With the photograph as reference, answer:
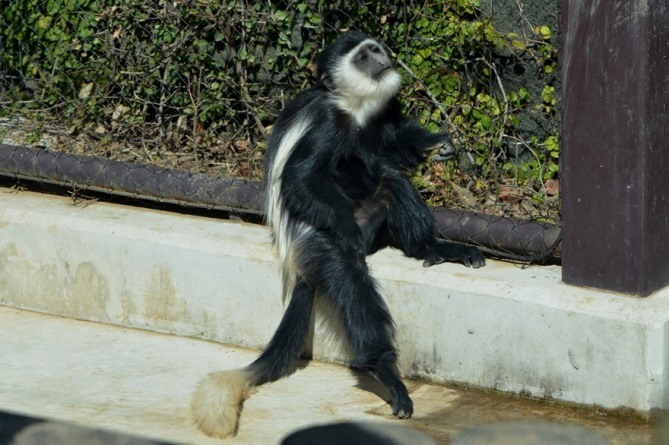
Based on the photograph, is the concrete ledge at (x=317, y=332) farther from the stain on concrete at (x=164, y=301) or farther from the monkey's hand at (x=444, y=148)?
the monkey's hand at (x=444, y=148)

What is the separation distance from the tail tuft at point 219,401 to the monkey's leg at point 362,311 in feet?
1.45

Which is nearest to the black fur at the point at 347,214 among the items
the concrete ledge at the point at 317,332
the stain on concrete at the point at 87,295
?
the concrete ledge at the point at 317,332

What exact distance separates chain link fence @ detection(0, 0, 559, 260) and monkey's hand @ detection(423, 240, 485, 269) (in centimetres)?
65

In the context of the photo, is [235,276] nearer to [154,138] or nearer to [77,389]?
[77,389]

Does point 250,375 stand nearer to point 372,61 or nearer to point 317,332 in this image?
point 317,332

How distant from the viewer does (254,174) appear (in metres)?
5.23

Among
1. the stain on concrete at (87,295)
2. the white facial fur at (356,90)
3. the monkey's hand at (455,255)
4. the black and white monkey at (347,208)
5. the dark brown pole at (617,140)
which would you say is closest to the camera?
the dark brown pole at (617,140)

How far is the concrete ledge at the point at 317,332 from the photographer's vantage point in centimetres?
357

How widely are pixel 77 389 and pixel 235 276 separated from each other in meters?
0.80

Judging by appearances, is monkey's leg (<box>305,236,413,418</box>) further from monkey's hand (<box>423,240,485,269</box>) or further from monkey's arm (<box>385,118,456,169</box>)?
monkey's arm (<box>385,118,456,169</box>)

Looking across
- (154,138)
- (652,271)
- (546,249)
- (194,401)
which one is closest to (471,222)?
(546,249)

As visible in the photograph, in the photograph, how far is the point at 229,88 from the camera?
18.3ft

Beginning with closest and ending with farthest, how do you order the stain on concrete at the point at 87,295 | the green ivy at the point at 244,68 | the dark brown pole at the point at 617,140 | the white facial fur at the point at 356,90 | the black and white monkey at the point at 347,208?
1. the dark brown pole at the point at 617,140
2. the black and white monkey at the point at 347,208
3. the white facial fur at the point at 356,90
4. the stain on concrete at the point at 87,295
5. the green ivy at the point at 244,68

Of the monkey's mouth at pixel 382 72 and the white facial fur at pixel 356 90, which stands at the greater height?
the monkey's mouth at pixel 382 72
